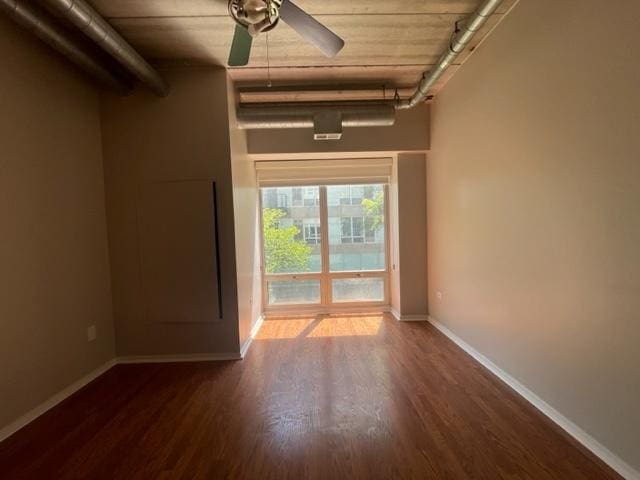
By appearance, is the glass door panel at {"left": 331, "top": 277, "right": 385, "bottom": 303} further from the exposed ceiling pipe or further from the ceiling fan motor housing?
the ceiling fan motor housing

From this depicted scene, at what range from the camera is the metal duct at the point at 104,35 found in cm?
192

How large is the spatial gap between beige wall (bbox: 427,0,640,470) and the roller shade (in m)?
1.52

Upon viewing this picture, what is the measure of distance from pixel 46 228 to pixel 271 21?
2292 millimetres

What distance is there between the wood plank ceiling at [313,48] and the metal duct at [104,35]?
20cm

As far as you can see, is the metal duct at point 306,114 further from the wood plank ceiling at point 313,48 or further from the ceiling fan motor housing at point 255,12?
the ceiling fan motor housing at point 255,12

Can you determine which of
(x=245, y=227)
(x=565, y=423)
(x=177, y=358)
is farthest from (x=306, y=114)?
(x=565, y=423)

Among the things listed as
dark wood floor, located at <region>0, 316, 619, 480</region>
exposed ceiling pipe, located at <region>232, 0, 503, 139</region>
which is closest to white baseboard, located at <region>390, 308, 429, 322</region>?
dark wood floor, located at <region>0, 316, 619, 480</region>

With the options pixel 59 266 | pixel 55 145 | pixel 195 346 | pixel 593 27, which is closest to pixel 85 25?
pixel 55 145

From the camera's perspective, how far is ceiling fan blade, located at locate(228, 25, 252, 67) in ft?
6.24

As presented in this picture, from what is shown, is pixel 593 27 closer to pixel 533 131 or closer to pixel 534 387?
pixel 533 131

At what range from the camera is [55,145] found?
8.40ft

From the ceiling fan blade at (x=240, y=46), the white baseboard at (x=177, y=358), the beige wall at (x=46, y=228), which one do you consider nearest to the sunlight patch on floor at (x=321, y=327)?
the white baseboard at (x=177, y=358)

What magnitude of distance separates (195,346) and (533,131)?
351 centimetres

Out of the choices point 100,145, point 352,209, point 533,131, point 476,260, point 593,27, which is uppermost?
point 593,27
